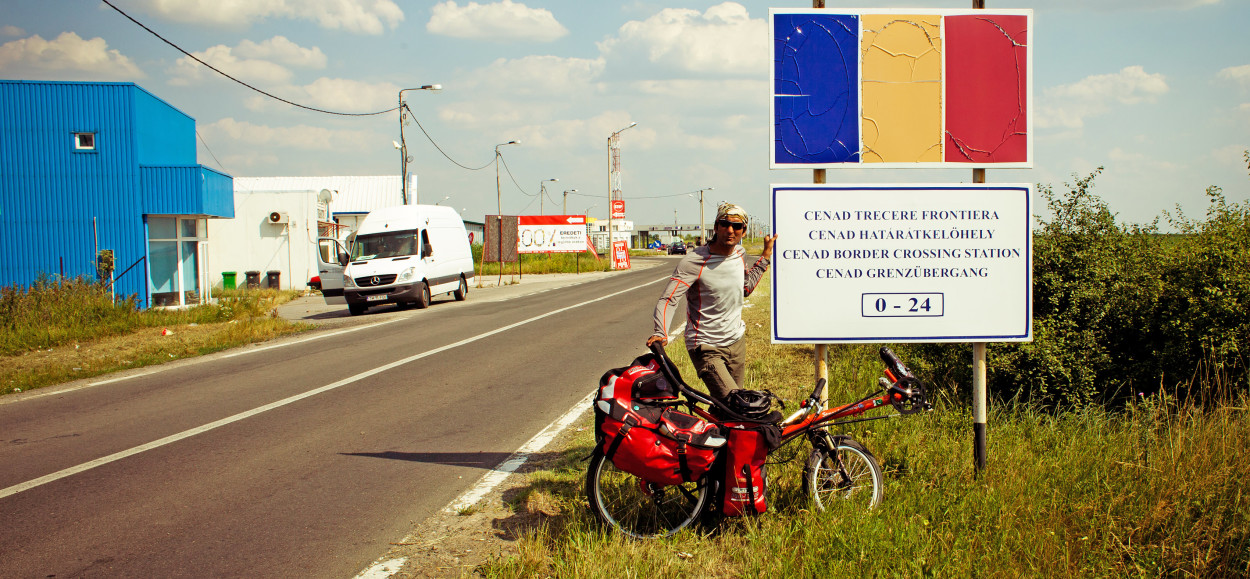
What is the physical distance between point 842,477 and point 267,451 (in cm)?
447

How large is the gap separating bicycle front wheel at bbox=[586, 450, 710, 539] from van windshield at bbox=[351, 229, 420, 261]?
59.5 ft

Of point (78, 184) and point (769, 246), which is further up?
point (78, 184)

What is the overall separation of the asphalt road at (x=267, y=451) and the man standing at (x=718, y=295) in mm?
1890

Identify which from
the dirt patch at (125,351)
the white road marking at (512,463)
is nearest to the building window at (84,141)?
the dirt patch at (125,351)

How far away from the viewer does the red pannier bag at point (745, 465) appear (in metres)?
3.95

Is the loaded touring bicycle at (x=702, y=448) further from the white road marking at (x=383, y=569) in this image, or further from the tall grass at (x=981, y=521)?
the white road marking at (x=383, y=569)

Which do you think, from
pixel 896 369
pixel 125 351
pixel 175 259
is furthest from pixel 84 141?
→ pixel 896 369

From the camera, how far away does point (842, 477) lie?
168 inches

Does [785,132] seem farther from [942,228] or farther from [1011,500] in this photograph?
[1011,500]

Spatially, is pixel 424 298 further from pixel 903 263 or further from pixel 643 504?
pixel 903 263

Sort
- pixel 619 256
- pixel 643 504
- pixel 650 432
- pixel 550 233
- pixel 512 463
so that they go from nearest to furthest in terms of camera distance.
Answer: pixel 650 432, pixel 643 504, pixel 512 463, pixel 550 233, pixel 619 256

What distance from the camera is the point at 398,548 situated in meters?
4.28

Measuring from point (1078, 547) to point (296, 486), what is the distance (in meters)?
4.62

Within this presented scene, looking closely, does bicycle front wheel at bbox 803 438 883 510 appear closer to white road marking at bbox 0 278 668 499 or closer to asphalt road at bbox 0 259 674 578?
asphalt road at bbox 0 259 674 578
